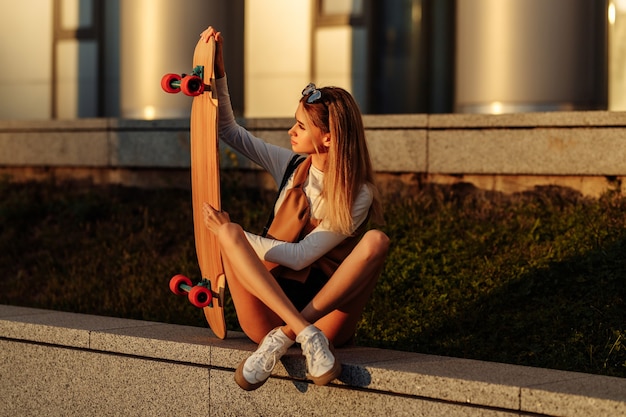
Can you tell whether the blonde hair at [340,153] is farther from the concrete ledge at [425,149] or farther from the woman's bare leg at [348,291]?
the concrete ledge at [425,149]

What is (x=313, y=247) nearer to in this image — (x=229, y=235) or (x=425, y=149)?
(x=229, y=235)

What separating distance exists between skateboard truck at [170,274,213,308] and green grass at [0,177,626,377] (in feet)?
4.05

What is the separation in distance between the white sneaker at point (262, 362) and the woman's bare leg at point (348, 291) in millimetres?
65

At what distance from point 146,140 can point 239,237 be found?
5.63 m

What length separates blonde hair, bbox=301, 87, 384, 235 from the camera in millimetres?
5164

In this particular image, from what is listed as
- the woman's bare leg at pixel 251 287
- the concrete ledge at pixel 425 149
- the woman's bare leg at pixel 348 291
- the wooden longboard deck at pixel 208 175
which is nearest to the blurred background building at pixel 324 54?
the concrete ledge at pixel 425 149

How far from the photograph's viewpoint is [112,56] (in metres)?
14.0

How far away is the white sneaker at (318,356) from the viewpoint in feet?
15.6

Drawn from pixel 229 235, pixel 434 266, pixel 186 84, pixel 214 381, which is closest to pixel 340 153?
pixel 229 235

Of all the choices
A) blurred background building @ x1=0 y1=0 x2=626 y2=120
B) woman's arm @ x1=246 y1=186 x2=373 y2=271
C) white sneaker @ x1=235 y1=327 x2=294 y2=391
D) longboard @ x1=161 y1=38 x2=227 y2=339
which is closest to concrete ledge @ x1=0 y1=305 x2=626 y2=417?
white sneaker @ x1=235 y1=327 x2=294 y2=391

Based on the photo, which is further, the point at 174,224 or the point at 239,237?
the point at 174,224

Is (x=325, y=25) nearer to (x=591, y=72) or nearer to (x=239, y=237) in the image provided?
(x=591, y=72)

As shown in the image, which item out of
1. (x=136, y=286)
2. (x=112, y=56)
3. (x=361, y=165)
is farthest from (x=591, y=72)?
(x=112, y=56)

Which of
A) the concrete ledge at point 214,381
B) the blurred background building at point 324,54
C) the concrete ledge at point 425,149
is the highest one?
the blurred background building at point 324,54
